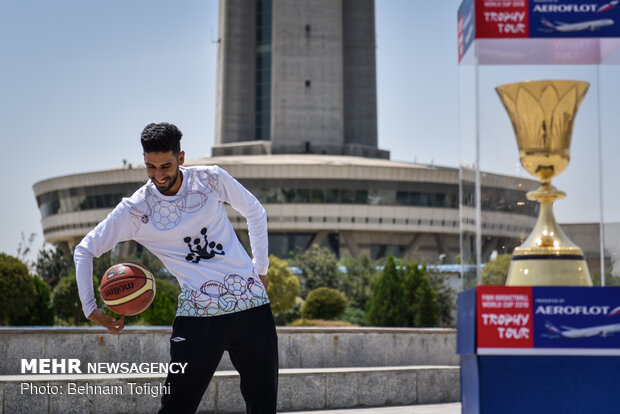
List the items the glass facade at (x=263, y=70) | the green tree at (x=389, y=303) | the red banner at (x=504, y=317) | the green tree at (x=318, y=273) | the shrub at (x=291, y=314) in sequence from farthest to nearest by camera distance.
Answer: the glass facade at (x=263, y=70) → the green tree at (x=318, y=273) → the shrub at (x=291, y=314) → the green tree at (x=389, y=303) → the red banner at (x=504, y=317)

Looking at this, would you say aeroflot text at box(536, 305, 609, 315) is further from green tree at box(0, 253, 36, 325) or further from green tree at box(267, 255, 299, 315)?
green tree at box(267, 255, 299, 315)

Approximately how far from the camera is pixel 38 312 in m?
20.1

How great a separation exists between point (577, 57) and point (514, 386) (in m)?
2.12

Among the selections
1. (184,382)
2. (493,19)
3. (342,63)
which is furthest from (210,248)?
(342,63)

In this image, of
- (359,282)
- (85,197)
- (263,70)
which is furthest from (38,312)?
(263,70)

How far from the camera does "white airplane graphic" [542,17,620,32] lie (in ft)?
18.1

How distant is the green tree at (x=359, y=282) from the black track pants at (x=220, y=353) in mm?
34189

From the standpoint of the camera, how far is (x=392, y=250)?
8212 cm

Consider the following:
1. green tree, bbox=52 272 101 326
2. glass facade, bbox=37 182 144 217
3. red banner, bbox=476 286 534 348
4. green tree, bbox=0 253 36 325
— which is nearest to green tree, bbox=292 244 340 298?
green tree, bbox=52 272 101 326

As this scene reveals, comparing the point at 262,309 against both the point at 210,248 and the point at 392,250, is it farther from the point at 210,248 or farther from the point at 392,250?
the point at 392,250

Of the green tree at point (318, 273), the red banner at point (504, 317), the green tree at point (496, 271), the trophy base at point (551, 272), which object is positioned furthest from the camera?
the green tree at point (318, 273)

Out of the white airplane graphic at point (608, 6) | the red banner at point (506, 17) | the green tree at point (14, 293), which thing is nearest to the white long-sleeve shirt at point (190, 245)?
the red banner at point (506, 17)

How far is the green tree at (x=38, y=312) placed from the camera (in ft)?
64.9

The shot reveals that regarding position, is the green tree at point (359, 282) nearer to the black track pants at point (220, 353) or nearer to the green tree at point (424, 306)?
the green tree at point (424, 306)
